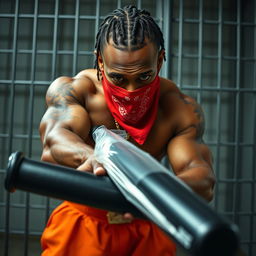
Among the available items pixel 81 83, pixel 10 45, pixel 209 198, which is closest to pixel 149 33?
pixel 81 83

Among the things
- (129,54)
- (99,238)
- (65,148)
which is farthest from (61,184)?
(99,238)

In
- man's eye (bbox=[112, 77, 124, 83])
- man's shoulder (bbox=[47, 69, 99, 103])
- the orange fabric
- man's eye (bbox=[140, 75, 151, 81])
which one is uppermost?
man's eye (bbox=[140, 75, 151, 81])

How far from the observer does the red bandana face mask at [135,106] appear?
3.34 feet

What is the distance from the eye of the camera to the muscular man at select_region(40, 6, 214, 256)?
0.96m

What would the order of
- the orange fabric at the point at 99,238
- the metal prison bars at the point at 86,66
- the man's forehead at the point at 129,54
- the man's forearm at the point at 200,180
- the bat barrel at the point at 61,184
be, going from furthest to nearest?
the metal prison bars at the point at 86,66 → the orange fabric at the point at 99,238 → the man's forehead at the point at 129,54 → the man's forearm at the point at 200,180 → the bat barrel at the point at 61,184

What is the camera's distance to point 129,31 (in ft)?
3.21

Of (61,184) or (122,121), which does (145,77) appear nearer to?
(122,121)

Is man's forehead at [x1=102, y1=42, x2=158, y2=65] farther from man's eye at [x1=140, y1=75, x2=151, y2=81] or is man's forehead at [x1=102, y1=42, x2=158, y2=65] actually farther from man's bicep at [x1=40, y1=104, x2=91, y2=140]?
man's bicep at [x1=40, y1=104, x2=91, y2=140]

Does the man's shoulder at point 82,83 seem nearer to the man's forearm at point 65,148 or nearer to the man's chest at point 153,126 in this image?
the man's chest at point 153,126

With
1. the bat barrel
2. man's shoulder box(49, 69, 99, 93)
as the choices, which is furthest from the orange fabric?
the bat barrel

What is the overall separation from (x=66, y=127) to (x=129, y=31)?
1.01 feet

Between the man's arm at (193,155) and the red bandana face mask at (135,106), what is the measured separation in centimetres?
10

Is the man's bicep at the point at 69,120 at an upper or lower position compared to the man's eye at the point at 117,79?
lower

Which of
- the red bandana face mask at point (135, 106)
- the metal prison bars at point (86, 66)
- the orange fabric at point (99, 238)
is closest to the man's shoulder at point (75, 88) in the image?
the red bandana face mask at point (135, 106)
